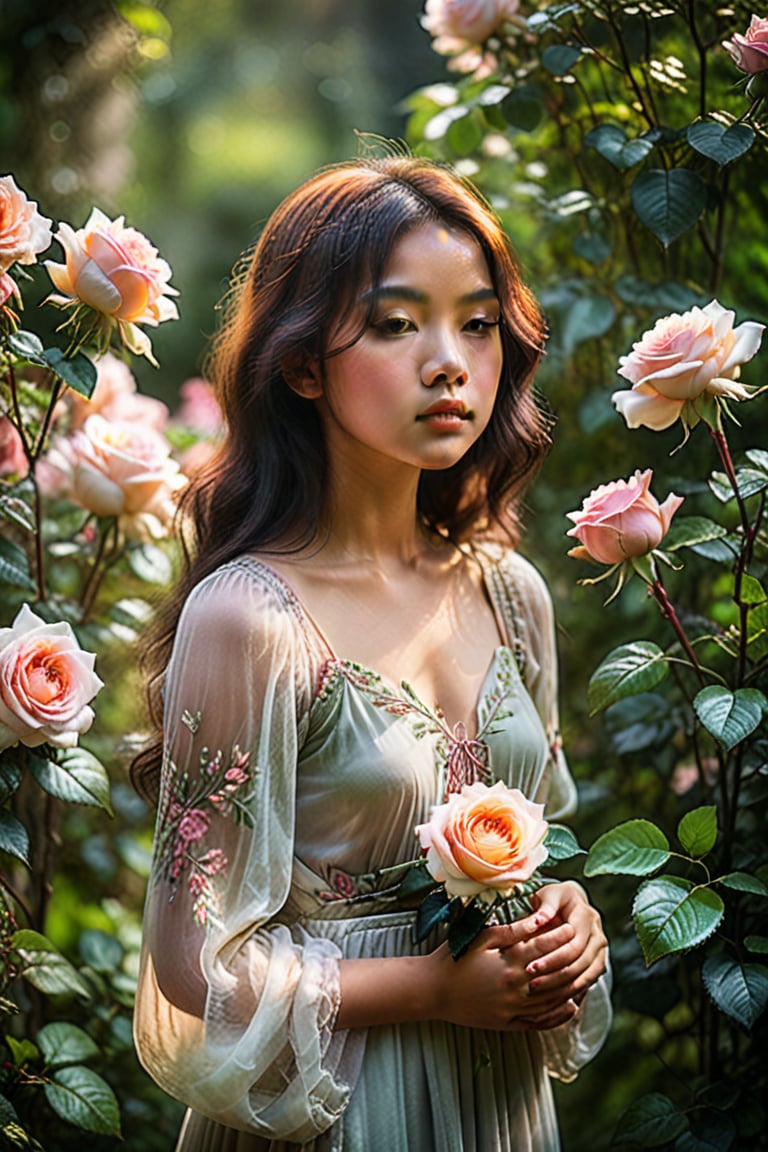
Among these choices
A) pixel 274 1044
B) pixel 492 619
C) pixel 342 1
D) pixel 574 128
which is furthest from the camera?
pixel 342 1

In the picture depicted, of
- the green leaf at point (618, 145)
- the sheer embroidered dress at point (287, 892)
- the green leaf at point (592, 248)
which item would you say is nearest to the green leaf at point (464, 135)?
the green leaf at point (592, 248)

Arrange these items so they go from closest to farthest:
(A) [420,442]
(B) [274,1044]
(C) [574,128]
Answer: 1. (B) [274,1044]
2. (A) [420,442]
3. (C) [574,128]

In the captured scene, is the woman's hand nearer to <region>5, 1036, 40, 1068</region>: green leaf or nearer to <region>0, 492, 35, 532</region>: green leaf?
<region>5, 1036, 40, 1068</region>: green leaf

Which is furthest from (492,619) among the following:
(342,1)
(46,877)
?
(342,1)

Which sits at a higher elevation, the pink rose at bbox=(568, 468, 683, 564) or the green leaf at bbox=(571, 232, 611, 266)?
the green leaf at bbox=(571, 232, 611, 266)

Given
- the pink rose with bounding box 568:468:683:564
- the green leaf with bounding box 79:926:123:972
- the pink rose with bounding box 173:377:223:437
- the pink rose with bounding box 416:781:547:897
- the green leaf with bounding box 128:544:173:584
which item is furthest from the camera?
the pink rose with bounding box 173:377:223:437

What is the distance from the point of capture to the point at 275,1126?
1.17 meters

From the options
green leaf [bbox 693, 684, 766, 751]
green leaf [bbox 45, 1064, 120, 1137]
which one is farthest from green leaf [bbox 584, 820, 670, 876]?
green leaf [bbox 45, 1064, 120, 1137]

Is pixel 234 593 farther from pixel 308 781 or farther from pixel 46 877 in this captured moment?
pixel 46 877

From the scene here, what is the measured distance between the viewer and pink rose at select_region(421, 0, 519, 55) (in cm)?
176

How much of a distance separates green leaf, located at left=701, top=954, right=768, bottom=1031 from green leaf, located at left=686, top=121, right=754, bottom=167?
811mm

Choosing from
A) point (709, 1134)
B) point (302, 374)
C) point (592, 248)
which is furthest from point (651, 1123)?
point (592, 248)

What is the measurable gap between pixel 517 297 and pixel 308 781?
0.54 metres

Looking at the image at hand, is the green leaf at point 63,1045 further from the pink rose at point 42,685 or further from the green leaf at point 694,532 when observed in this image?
the green leaf at point 694,532
